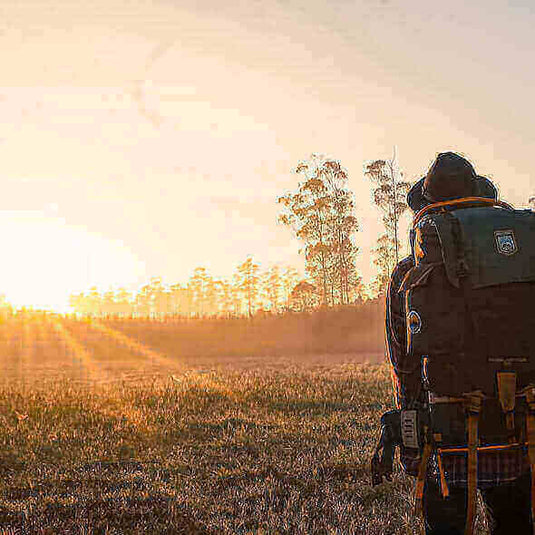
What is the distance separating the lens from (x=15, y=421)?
10.2m

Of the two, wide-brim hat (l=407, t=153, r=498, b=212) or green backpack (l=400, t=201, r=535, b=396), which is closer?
green backpack (l=400, t=201, r=535, b=396)

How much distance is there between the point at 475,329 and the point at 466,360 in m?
0.13

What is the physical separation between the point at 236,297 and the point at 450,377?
141 m

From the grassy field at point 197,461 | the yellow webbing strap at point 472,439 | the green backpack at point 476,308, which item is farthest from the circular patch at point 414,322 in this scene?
the grassy field at point 197,461

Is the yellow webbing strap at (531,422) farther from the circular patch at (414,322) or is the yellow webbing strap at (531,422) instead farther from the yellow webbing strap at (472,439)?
the circular patch at (414,322)

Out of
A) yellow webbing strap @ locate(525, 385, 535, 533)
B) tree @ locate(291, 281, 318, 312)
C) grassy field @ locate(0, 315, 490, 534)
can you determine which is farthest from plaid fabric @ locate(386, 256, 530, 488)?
tree @ locate(291, 281, 318, 312)

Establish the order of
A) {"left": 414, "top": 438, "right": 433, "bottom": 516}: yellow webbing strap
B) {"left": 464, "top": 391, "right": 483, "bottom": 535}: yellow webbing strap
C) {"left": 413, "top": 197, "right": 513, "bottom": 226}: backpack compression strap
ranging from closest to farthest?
{"left": 464, "top": 391, "right": 483, "bottom": 535}: yellow webbing strap → {"left": 414, "top": 438, "right": 433, "bottom": 516}: yellow webbing strap → {"left": 413, "top": 197, "right": 513, "bottom": 226}: backpack compression strap

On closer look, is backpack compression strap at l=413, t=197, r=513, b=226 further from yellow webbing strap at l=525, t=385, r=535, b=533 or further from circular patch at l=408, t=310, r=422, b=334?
yellow webbing strap at l=525, t=385, r=535, b=533

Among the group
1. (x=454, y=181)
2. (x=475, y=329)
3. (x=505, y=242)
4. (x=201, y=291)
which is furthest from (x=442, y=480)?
(x=201, y=291)

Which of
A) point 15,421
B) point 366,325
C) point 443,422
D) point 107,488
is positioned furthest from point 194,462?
point 366,325

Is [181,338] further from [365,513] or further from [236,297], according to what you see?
[236,297]

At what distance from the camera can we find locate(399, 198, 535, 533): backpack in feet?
8.18

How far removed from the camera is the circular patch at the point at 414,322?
8.29ft

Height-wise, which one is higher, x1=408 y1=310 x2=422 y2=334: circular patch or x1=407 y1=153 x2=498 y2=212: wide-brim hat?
x1=407 y1=153 x2=498 y2=212: wide-brim hat
